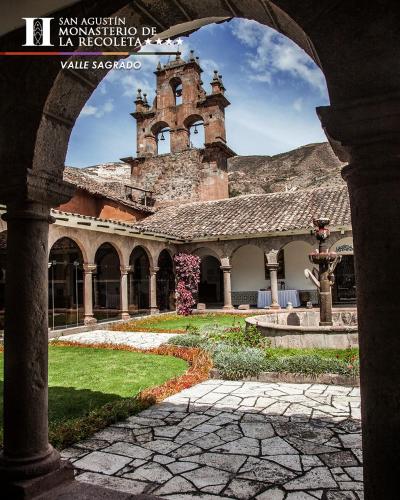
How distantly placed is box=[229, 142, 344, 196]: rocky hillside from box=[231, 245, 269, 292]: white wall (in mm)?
27266

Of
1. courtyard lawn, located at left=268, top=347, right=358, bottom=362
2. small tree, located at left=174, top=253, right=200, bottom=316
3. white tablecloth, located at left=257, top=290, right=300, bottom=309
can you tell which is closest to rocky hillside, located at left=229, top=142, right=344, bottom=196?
small tree, located at left=174, top=253, right=200, bottom=316

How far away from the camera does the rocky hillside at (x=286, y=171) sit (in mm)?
50250

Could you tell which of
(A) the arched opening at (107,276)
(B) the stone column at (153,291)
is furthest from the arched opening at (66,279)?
(B) the stone column at (153,291)

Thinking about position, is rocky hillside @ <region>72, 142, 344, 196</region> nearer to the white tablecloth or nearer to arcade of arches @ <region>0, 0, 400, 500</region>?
the white tablecloth

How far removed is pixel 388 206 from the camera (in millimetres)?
1849

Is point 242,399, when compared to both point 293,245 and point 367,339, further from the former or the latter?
point 293,245

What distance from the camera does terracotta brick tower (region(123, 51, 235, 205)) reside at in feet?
83.6

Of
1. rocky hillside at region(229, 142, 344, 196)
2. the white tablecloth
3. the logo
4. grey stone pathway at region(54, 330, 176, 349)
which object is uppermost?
rocky hillside at region(229, 142, 344, 196)

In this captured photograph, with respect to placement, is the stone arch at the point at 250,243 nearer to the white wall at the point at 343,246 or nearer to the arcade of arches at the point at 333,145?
the white wall at the point at 343,246

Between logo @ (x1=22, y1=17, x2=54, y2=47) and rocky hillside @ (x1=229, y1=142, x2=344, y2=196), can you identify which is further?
rocky hillside @ (x1=229, y1=142, x2=344, y2=196)

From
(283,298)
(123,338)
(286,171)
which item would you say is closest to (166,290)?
(283,298)

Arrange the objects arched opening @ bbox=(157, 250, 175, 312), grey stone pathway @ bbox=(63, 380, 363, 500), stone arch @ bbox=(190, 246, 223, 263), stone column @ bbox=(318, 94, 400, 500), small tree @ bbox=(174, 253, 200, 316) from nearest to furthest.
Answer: stone column @ bbox=(318, 94, 400, 500) < grey stone pathway @ bbox=(63, 380, 363, 500) < small tree @ bbox=(174, 253, 200, 316) < stone arch @ bbox=(190, 246, 223, 263) < arched opening @ bbox=(157, 250, 175, 312)

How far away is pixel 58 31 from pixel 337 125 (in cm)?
213

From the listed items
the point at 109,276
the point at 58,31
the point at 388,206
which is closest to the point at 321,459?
the point at 388,206
